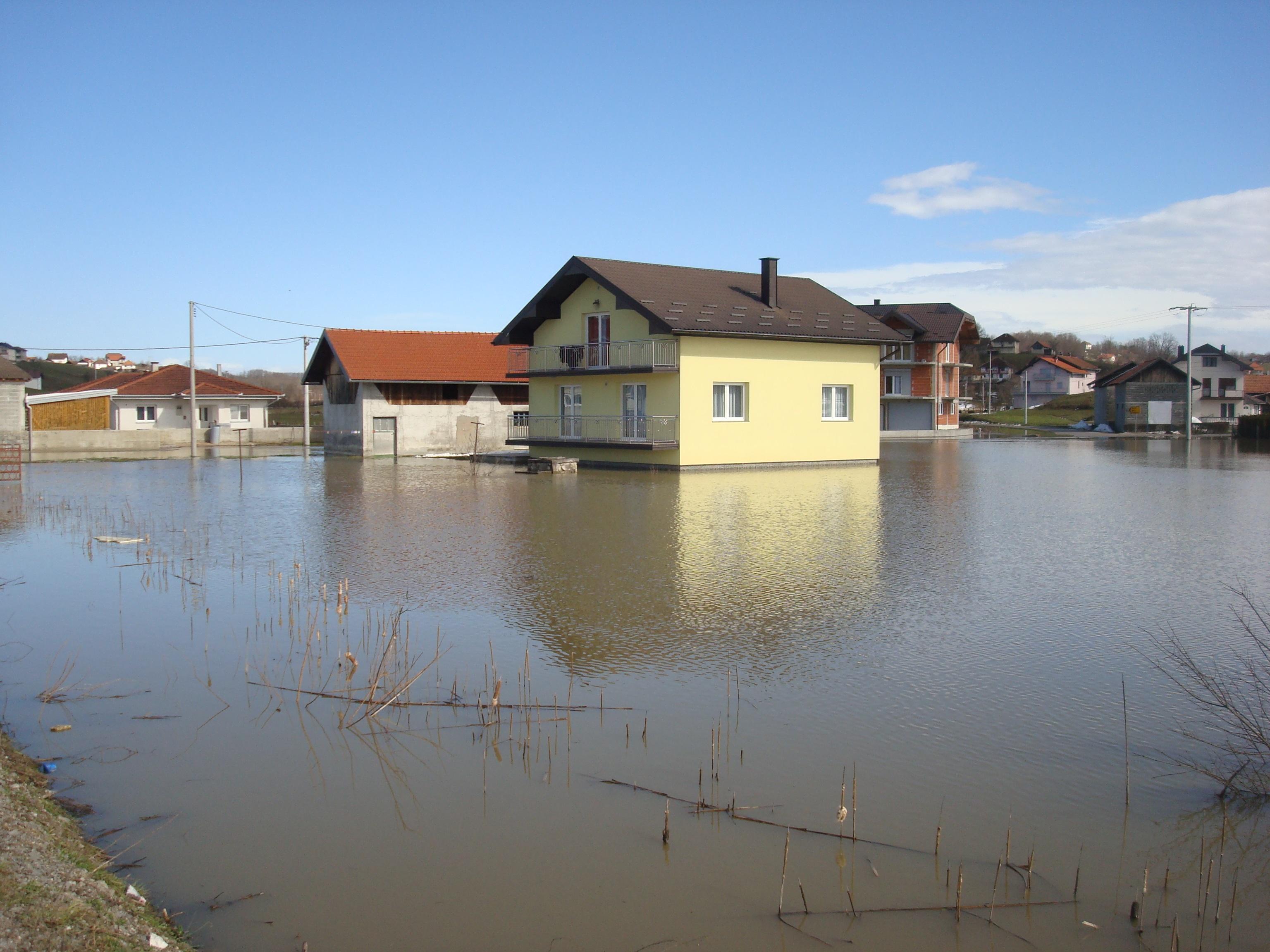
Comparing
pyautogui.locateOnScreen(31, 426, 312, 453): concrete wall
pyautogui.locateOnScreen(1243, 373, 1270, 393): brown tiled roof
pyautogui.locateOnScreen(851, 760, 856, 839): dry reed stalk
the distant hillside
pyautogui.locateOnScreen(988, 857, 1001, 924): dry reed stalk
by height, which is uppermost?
the distant hillside

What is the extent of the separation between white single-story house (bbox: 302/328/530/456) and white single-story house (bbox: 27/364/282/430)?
12.3 metres

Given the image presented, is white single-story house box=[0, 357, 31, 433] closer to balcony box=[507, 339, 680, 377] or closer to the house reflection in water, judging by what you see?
balcony box=[507, 339, 680, 377]

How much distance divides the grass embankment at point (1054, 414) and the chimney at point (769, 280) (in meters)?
49.8

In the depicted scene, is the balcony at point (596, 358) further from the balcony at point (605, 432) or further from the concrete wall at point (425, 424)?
the concrete wall at point (425, 424)

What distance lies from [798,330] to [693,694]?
2326cm

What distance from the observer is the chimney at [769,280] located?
97.8 ft

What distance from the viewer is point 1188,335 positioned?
51500 mm

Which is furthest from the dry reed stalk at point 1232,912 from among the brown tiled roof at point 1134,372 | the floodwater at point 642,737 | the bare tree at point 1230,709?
the brown tiled roof at point 1134,372

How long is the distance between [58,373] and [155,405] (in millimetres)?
48356

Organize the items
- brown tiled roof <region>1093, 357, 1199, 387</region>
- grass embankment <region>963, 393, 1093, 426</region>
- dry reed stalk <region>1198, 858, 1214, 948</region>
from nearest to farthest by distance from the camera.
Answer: dry reed stalk <region>1198, 858, 1214, 948</region> < brown tiled roof <region>1093, 357, 1199, 387</region> < grass embankment <region>963, 393, 1093, 426</region>

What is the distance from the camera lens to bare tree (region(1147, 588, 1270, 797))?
17.8 feet

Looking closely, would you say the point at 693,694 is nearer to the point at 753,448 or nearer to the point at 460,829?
the point at 460,829

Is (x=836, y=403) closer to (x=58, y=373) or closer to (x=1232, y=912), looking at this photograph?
(x=1232, y=912)

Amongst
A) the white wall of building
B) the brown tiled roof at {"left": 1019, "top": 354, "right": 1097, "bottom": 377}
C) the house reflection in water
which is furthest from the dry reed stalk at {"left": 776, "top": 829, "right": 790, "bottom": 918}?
the brown tiled roof at {"left": 1019, "top": 354, "right": 1097, "bottom": 377}
